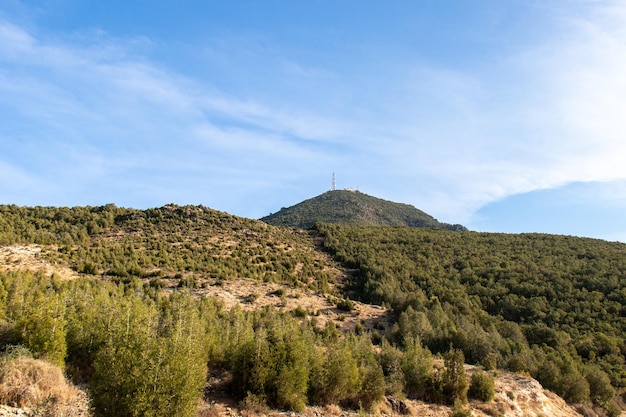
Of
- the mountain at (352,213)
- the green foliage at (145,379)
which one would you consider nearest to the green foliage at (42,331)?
the green foliage at (145,379)

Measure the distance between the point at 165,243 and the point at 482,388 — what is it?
38.7 m

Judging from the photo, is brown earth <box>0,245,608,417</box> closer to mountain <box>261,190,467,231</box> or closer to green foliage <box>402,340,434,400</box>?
green foliage <box>402,340,434,400</box>

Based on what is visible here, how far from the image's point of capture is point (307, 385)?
52.3ft

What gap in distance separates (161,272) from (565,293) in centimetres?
4618

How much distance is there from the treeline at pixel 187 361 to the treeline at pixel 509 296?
8.81m

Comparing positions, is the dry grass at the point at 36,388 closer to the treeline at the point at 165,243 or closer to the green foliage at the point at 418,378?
the green foliage at the point at 418,378

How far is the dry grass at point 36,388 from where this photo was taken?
10727 millimetres

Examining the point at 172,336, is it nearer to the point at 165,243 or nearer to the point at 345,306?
the point at 345,306

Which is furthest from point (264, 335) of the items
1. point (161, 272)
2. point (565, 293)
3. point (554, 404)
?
point (565, 293)

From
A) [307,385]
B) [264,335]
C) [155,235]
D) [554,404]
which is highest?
[155,235]

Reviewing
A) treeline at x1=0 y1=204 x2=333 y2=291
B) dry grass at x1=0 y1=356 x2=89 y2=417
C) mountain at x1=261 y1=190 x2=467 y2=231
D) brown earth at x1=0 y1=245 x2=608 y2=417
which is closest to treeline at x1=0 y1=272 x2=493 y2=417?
brown earth at x1=0 y1=245 x2=608 y2=417

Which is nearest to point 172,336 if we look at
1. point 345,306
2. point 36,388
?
point 36,388

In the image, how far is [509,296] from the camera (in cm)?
4816

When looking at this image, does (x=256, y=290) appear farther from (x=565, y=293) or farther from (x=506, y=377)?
(x=565, y=293)
